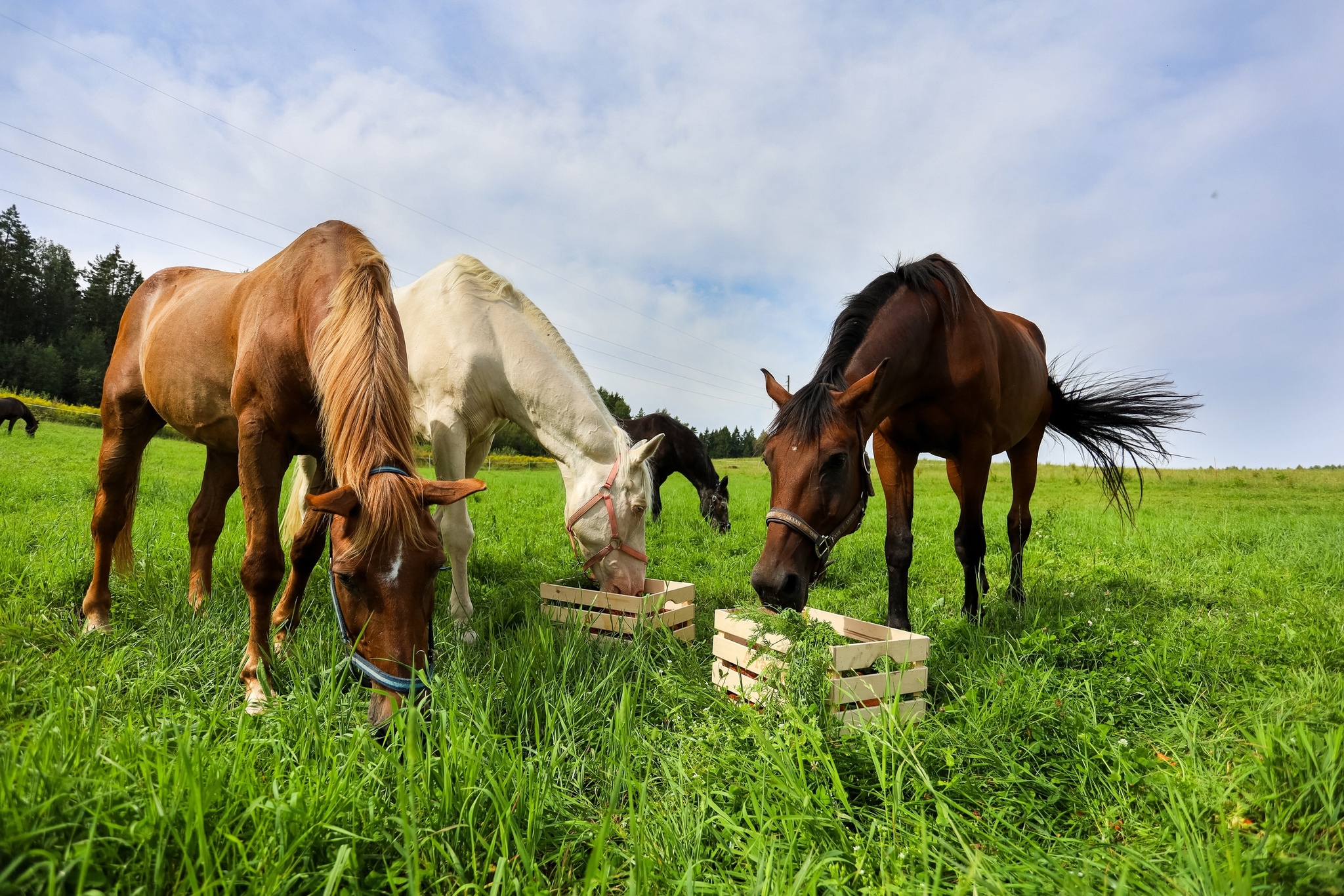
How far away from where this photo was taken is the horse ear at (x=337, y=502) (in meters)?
2.14

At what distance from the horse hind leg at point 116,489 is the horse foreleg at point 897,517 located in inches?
203

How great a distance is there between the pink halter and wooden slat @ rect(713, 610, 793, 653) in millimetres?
1364

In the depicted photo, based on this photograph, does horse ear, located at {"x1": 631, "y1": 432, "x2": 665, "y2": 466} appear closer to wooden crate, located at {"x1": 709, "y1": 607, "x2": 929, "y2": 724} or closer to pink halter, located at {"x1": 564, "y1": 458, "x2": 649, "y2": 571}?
pink halter, located at {"x1": 564, "y1": 458, "x2": 649, "y2": 571}

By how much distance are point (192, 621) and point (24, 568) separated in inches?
80.2

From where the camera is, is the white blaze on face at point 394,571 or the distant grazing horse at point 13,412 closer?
the white blaze on face at point 394,571

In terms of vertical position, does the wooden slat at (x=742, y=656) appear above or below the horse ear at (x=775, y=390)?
below

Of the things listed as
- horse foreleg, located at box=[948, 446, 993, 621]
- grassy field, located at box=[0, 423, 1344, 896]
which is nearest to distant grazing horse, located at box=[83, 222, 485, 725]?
grassy field, located at box=[0, 423, 1344, 896]

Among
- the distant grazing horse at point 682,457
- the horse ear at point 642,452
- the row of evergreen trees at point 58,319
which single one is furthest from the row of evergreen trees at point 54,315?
the horse ear at point 642,452

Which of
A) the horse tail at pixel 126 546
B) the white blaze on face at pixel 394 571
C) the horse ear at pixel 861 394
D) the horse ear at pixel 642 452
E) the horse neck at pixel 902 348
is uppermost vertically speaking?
the horse neck at pixel 902 348

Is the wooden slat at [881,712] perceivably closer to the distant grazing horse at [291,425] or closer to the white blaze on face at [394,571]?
the distant grazing horse at [291,425]

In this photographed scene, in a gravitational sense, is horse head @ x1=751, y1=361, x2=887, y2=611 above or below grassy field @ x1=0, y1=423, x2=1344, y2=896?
above

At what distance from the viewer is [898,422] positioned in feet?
14.4

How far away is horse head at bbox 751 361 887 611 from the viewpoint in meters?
3.10

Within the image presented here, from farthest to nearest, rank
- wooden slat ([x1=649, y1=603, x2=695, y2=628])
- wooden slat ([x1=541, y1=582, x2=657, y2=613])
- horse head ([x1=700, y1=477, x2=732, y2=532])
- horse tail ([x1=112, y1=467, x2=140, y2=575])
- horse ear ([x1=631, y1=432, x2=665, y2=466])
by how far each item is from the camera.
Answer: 1. horse head ([x1=700, y1=477, x2=732, y2=532])
2. horse ear ([x1=631, y1=432, x2=665, y2=466])
3. horse tail ([x1=112, y1=467, x2=140, y2=575])
4. wooden slat ([x1=541, y1=582, x2=657, y2=613])
5. wooden slat ([x1=649, y1=603, x2=695, y2=628])
